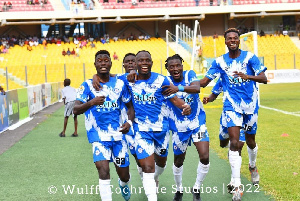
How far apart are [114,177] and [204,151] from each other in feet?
7.82

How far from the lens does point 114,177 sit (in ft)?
27.6

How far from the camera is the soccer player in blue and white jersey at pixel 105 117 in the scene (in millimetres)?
5961

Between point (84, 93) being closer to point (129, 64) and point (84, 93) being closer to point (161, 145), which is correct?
point (161, 145)

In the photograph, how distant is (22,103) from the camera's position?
2017 centimetres

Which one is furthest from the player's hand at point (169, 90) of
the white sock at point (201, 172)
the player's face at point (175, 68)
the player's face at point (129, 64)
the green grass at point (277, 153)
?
the green grass at point (277, 153)

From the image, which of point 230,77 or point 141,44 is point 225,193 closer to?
point 230,77

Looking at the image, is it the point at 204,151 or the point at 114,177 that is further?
the point at 114,177

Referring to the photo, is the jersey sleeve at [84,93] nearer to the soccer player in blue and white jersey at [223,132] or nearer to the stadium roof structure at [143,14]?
the soccer player in blue and white jersey at [223,132]

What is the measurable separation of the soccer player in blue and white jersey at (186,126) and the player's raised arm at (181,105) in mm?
177

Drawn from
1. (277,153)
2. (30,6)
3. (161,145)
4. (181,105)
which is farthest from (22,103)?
(30,6)

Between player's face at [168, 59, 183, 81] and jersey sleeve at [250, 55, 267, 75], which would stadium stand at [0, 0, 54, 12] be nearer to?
jersey sleeve at [250, 55, 267, 75]

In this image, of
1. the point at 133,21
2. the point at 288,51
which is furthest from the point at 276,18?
the point at 133,21

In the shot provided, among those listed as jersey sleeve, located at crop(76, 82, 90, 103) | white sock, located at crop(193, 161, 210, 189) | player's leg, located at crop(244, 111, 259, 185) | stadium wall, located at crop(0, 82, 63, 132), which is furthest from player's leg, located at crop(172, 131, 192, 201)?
stadium wall, located at crop(0, 82, 63, 132)

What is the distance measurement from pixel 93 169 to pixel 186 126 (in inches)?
126
